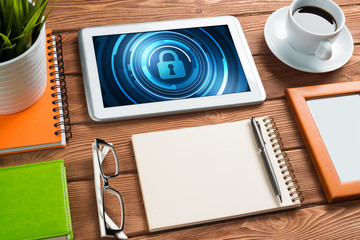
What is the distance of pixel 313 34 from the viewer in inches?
35.0

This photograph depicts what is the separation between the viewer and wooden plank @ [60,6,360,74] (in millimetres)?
899

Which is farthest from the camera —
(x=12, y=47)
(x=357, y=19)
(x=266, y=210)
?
(x=357, y=19)

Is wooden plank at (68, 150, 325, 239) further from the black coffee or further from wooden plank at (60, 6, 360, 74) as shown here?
the black coffee

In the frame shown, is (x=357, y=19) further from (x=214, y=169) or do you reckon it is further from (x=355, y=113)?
(x=214, y=169)

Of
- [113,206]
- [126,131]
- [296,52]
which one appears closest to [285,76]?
[296,52]

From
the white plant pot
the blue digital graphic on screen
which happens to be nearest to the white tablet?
the blue digital graphic on screen

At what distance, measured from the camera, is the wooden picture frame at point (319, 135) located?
2.64ft

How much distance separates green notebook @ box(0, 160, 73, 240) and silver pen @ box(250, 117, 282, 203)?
0.40 metres

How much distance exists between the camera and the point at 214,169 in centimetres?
79

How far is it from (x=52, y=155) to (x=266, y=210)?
0.44 m

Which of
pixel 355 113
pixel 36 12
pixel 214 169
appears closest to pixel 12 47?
pixel 36 12

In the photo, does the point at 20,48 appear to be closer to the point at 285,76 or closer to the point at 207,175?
the point at 207,175

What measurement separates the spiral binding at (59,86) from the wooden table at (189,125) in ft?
0.05

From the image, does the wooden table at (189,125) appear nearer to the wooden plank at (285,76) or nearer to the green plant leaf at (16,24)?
the wooden plank at (285,76)
